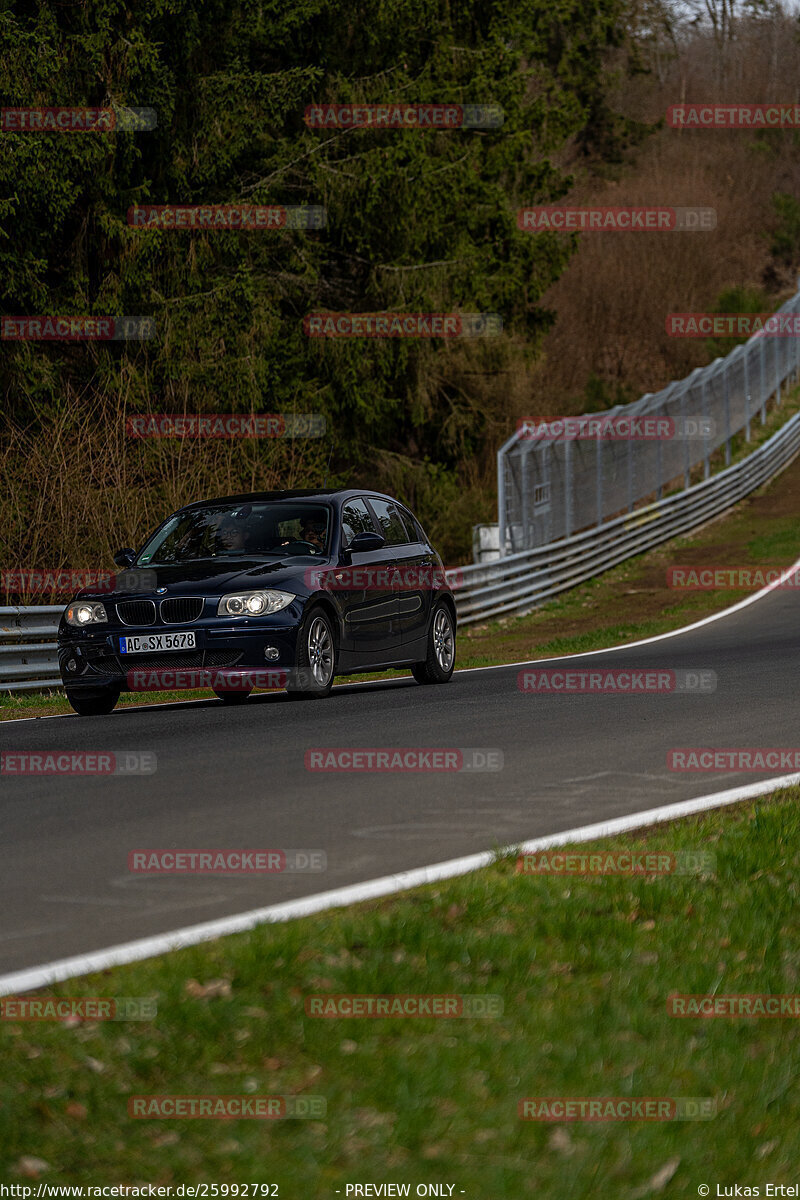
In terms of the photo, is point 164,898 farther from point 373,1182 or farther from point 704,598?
point 704,598

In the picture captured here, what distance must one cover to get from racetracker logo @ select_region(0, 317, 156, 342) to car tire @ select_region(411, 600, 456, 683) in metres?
12.3

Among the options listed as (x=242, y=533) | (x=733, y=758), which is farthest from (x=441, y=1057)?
(x=242, y=533)

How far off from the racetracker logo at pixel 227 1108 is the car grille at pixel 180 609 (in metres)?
8.58

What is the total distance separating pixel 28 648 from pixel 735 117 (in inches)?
2771

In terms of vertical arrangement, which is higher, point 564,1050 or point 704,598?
point 564,1050

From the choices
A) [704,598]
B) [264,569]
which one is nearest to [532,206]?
[704,598]

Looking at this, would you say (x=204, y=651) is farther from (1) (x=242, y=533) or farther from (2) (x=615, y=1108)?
(2) (x=615, y=1108)

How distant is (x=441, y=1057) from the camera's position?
4.25 meters

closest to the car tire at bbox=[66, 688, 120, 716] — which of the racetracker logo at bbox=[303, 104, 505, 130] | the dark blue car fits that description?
the dark blue car

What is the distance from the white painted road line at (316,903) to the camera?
4922 mm

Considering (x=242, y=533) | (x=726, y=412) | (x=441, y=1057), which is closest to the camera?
(x=441, y=1057)

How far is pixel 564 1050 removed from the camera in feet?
14.3

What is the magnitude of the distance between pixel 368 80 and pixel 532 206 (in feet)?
32.7

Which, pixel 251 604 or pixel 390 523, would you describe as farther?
pixel 390 523
